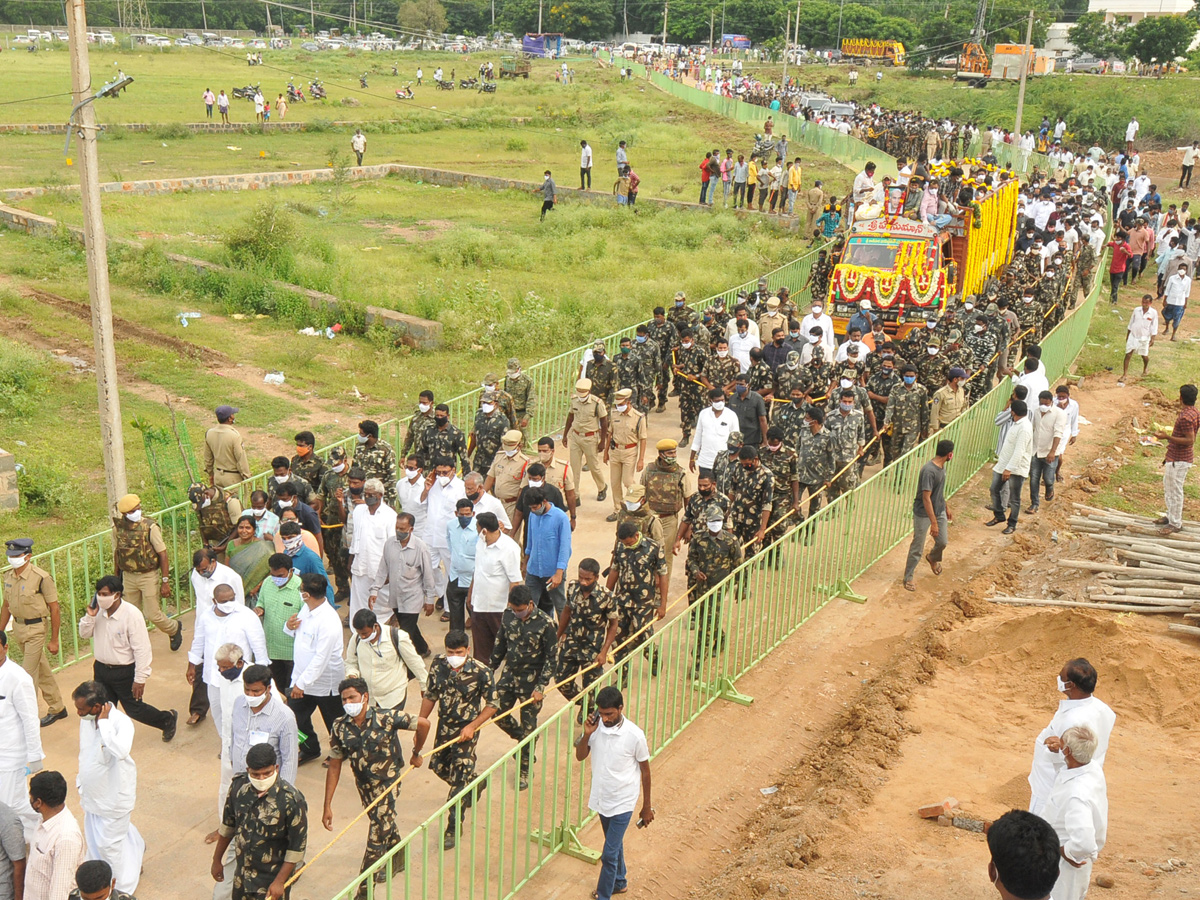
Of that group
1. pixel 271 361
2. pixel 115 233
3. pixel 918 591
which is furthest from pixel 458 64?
pixel 918 591

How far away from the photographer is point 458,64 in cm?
8475

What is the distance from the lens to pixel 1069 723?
6402 millimetres

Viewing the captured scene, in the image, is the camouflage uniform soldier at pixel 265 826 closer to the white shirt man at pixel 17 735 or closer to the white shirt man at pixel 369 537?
the white shirt man at pixel 17 735

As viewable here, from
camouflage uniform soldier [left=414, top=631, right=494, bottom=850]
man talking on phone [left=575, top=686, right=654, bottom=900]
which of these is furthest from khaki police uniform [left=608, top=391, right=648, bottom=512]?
man talking on phone [left=575, top=686, right=654, bottom=900]

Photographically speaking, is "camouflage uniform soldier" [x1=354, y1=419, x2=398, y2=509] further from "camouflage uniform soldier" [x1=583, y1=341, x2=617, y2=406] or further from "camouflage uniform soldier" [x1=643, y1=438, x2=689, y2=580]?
"camouflage uniform soldier" [x1=583, y1=341, x2=617, y2=406]

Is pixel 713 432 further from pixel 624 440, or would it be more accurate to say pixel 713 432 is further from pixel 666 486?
pixel 666 486

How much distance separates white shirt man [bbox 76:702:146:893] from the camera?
22.1 ft

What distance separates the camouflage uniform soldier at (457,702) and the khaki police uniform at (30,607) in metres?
3.50

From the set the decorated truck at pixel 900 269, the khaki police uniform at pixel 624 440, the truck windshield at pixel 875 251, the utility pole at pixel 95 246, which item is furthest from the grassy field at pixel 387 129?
the utility pole at pixel 95 246

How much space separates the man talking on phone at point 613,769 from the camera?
6680 mm

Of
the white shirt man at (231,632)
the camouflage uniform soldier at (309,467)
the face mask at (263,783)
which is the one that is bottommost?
the white shirt man at (231,632)

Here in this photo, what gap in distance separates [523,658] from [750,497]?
11.5 feet

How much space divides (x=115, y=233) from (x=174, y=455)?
1287 centimetres

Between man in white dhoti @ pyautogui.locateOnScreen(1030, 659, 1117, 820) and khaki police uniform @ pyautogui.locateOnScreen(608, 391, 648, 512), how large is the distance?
21.6 feet
